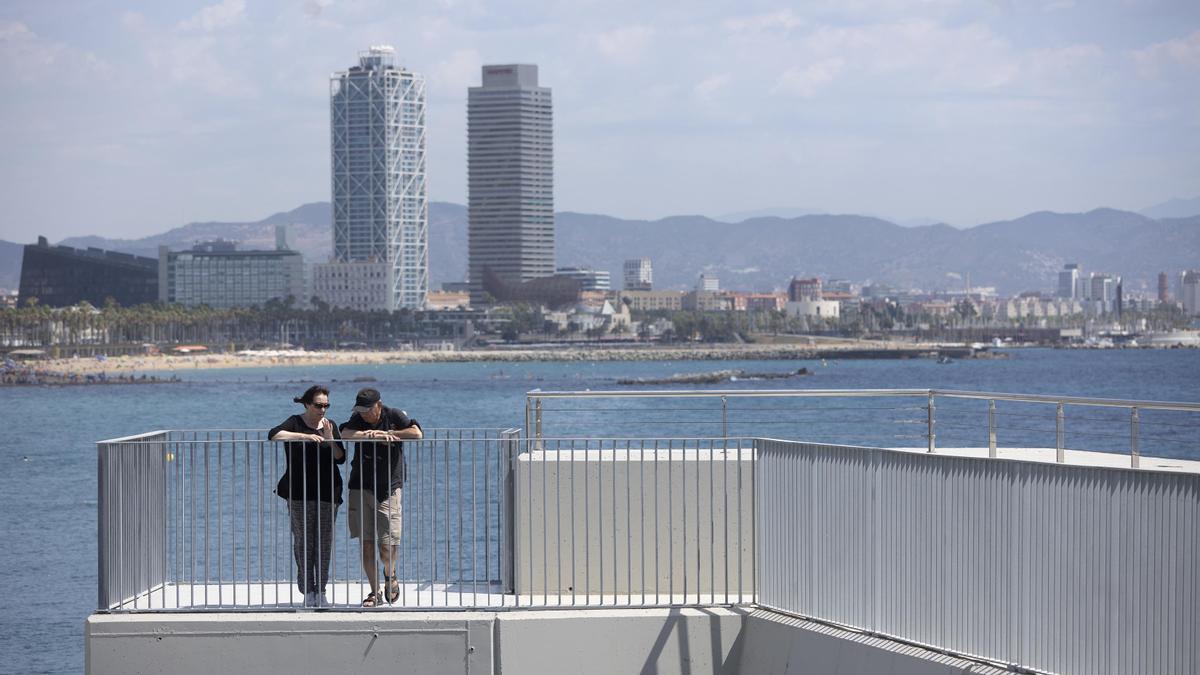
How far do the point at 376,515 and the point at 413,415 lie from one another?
81.1 meters

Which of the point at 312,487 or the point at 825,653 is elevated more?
the point at 312,487

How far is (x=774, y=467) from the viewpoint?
11.7 metres

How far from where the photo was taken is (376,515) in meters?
11.5

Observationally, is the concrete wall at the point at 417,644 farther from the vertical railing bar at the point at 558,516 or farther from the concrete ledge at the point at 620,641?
the vertical railing bar at the point at 558,516

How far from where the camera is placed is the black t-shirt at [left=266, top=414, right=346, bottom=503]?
11.3m

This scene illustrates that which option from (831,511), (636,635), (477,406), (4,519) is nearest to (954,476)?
(831,511)

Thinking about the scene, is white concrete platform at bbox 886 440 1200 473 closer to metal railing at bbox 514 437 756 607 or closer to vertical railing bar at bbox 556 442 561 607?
metal railing at bbox 514 437 756 607

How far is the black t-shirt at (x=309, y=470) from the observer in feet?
37.1

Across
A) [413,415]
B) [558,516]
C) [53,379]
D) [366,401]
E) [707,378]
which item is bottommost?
[53,379]

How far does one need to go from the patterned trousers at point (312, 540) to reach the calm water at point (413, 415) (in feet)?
7.86

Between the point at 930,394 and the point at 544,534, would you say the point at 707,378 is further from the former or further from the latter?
the point at 930,394

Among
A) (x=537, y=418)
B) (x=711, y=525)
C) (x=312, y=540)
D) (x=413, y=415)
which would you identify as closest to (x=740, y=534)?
(x=711, y=525)

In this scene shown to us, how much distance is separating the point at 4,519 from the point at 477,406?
217 ft

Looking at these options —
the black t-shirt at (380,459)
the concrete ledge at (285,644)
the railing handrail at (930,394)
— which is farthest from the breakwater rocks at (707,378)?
the concrete ledge at (285,644)
